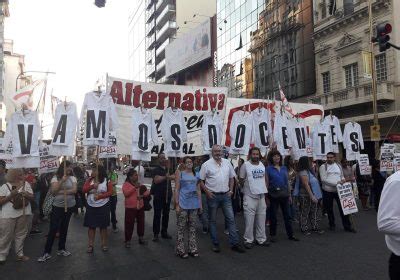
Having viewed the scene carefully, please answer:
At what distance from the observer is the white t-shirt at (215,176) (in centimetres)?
753

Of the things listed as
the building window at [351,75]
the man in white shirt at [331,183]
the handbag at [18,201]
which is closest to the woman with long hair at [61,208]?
the handbag at [18,201]

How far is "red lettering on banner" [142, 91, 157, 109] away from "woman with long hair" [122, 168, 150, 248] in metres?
1.99

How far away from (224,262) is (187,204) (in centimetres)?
124

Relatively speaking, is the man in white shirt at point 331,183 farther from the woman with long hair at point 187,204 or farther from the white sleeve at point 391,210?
the white sleeve at point 391,210

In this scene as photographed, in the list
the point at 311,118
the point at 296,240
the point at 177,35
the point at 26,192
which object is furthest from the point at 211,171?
the point at 177,35

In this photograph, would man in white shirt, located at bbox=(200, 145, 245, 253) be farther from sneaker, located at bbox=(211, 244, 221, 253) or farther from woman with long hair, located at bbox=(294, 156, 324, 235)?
woman with long hair, located at bbox=(294, 156, 324, 235)

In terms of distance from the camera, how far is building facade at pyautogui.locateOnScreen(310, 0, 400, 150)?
23297mm

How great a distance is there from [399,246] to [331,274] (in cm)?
331

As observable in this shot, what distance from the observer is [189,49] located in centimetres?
6119

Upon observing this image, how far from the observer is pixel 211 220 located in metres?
7.53

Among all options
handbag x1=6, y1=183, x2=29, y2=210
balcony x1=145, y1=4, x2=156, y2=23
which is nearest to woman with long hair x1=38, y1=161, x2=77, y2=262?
handbag x1=6, y1=183, x2=29, y2=210

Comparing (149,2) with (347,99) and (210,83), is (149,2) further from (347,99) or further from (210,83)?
(347,99)

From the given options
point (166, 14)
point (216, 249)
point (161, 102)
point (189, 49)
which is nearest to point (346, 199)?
point (216, 249)

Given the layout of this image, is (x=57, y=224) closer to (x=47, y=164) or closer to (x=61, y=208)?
(x=61, y=208)
